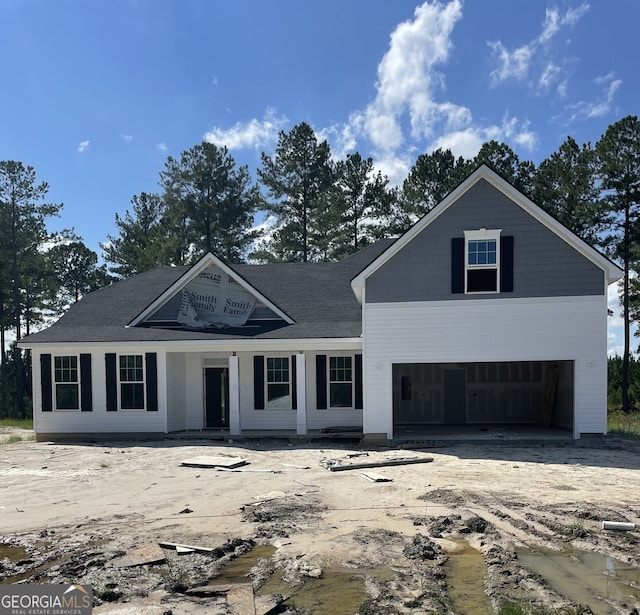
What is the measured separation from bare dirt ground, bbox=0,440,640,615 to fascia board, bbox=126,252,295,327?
16.9ft

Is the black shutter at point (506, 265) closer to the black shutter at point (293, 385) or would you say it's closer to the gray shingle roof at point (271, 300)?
the gray shingle roof at point (271, 300)

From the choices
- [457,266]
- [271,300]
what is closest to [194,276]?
[271,300]

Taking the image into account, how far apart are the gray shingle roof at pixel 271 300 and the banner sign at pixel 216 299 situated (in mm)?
814

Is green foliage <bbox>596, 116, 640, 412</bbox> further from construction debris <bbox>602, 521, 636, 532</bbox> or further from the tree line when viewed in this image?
construction debris <bbox>602, 521, 636, 532</bbox>

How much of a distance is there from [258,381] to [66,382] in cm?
610

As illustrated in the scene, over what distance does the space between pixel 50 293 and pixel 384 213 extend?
79.7ft

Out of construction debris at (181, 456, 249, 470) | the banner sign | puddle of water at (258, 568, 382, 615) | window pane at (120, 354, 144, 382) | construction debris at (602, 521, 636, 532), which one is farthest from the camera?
the banner sign

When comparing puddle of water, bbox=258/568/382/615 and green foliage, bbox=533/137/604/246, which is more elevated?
green foliage, bbox=533/137/604/246

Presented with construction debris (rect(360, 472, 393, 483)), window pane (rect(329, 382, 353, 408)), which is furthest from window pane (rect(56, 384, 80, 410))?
construction debris (rect(360, 472, 393, 483))

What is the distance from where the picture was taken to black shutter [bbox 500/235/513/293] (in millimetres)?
15055

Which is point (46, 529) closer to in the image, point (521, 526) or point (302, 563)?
point (302, 563)

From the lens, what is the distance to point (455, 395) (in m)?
20.0

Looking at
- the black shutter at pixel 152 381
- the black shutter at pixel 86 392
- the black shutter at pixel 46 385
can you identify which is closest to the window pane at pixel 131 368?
the black shutter at pixel 152 381

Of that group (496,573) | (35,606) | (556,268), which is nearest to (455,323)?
(556,268)
